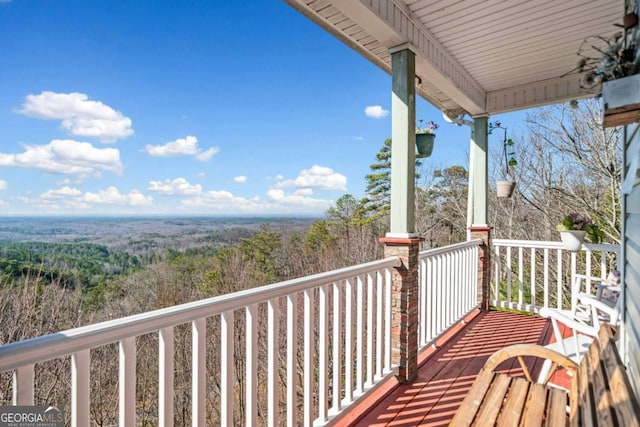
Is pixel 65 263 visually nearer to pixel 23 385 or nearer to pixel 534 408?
pixel 23 385

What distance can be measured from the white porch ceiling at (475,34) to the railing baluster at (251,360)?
185cm

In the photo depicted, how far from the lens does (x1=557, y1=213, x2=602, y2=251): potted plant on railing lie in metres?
3.63

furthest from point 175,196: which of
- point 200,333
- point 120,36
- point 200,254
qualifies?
point 200,333

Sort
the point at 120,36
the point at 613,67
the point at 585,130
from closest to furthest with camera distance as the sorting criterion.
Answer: the point at 613,67 < the point at 585,130 < the point at 120,36

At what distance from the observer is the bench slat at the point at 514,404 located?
53.4 inches

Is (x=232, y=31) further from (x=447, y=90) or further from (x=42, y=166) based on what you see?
(x=447, y=90)

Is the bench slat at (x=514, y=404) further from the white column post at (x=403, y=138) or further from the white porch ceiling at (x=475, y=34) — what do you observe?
the white porch ceiling at (x=475, y=34)

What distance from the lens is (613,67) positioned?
1254 millimetres

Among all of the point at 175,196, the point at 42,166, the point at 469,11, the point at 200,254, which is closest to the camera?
the point at 469,11

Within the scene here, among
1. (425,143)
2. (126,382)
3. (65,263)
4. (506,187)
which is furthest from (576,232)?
(65,263)

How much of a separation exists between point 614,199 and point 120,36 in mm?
24452

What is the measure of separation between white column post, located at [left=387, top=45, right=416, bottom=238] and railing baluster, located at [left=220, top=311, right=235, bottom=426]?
1.58 m

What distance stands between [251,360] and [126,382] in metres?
0.55

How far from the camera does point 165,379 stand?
1205 mm
